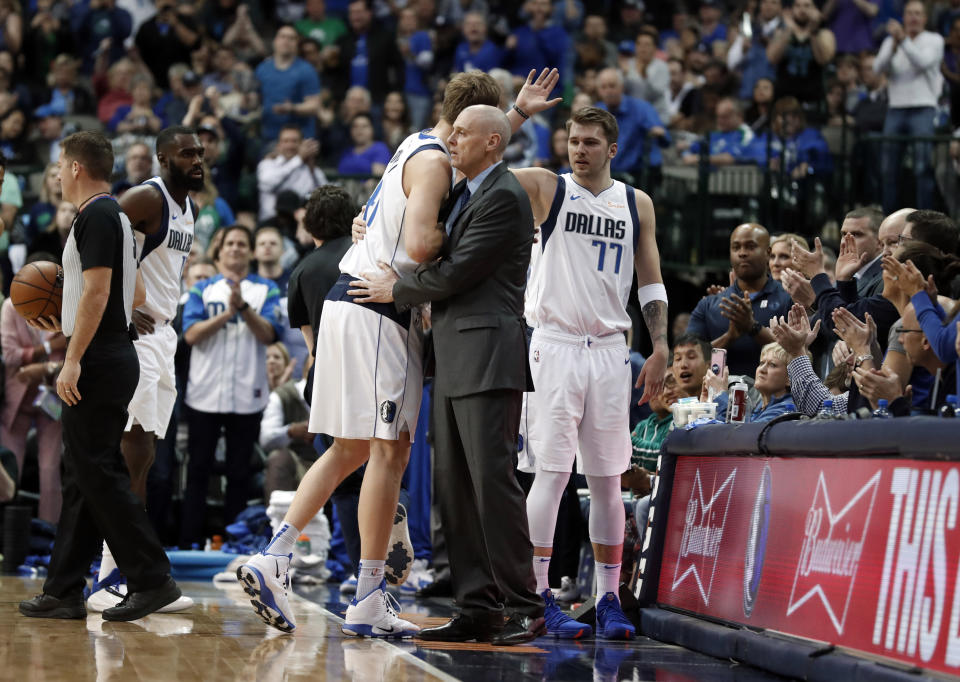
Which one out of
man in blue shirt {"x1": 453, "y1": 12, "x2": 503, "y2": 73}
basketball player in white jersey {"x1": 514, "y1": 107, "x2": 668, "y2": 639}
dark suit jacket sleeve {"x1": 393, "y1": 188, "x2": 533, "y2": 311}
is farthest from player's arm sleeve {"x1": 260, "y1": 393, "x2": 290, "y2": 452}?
man in blue shirt {"x1": 453, "y1": 12, "x2": 503, "y2": 73}

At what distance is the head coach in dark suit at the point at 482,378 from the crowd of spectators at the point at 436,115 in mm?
1679

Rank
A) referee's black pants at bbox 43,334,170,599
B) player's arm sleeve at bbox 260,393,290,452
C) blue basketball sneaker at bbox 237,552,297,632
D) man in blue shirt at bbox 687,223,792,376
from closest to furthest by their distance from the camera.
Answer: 1. blue basketball sneaker at bbox 237,552,297,632
2. referee's black pants at bbox 43,334,170,599
3. man in blue shirt at bbox 687,223,792,376
4. player's arm sleeve at bbox 260,393,290,452

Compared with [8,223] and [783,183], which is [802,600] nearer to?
[783,183]

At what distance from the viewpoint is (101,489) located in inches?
239

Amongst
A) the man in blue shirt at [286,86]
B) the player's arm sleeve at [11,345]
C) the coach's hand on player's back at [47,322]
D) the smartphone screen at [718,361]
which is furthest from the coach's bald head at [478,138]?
the man in blue shirt at [286,86]

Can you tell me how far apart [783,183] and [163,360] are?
23.7ft

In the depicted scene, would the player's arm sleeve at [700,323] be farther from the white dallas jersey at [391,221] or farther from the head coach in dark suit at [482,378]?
the white dallas jersey at [391,221]

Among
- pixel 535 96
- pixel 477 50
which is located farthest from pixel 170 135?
pixel 477 50

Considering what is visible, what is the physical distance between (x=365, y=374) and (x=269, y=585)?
3.30ft

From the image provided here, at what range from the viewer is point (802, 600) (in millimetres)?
5039

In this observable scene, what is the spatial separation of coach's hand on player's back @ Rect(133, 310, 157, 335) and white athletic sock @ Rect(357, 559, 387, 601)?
2.16 meters

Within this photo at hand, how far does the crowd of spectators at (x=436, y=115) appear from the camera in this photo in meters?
8.13

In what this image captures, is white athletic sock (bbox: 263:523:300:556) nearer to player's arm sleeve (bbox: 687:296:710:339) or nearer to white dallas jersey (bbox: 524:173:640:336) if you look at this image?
white dallas jersey (bbox: 524:173:640:336)

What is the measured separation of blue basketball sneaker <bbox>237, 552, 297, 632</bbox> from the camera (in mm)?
5699
